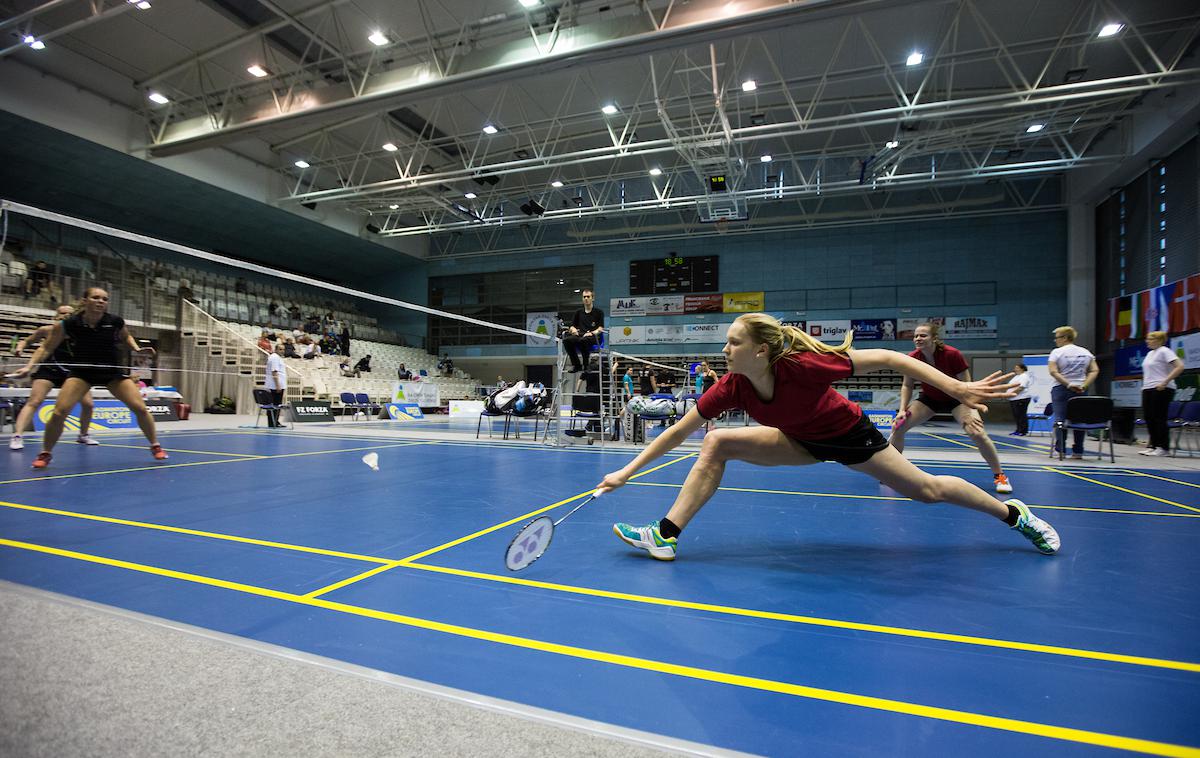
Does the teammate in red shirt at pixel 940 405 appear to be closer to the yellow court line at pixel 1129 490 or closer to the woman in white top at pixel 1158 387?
the yellow court line at pixel 1129 490

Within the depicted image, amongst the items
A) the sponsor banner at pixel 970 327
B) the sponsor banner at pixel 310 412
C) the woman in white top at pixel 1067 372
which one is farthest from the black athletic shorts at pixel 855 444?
the sponsor banner at pixel 970 327

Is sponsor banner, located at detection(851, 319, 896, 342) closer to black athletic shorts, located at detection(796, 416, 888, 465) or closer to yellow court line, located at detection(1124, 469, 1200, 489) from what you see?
yellow court line, located at detection(1124, 469, 1200, 489)

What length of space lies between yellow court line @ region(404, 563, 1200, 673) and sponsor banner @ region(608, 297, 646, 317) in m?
26.3

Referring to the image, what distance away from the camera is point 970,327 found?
77.6 feet

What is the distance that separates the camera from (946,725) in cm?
143

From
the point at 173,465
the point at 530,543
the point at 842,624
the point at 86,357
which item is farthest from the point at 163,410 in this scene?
the point at 842,624

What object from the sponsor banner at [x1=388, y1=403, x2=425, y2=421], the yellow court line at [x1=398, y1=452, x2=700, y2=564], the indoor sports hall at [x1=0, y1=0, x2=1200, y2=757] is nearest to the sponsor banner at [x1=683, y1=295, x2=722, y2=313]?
the indoor sports hall at [x1=0, y1=0, x2=1200, y2=757]

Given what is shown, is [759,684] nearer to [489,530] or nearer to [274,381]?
[489,530]

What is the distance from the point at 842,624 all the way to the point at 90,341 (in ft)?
24.3

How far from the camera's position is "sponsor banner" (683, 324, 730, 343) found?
26812 mm

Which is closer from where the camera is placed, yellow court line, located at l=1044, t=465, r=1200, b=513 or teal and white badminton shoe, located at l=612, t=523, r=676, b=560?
teal and white badminton shoe, located at l=612, t=523, r=676, b=560

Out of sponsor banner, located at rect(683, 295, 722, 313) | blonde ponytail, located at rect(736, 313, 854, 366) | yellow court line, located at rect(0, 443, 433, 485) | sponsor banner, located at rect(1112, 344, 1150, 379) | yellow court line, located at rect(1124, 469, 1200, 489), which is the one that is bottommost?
yellow court line, located at rect(0, 443, 433, 485)

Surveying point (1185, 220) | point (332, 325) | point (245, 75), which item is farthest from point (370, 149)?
point (1185, 220)

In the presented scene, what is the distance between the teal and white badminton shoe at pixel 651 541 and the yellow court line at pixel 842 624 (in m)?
0.57
